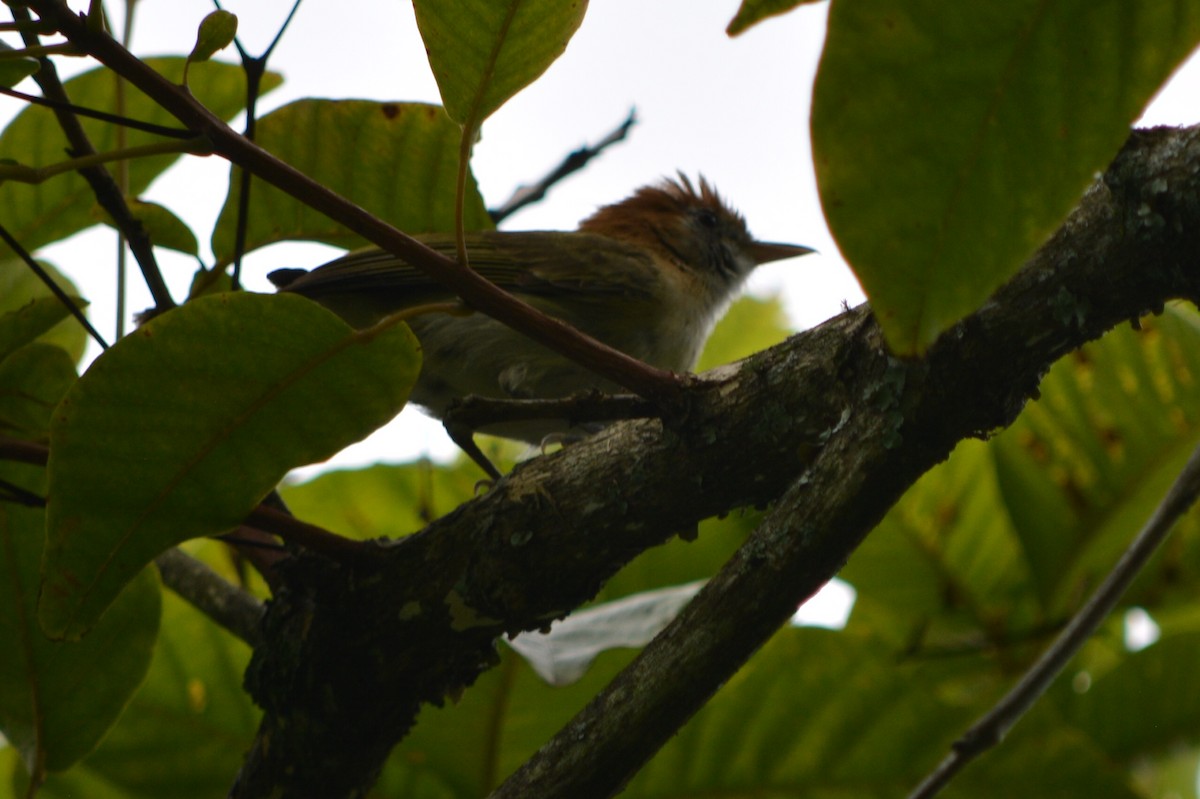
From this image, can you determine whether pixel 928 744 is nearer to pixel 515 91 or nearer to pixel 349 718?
pixel 349 718

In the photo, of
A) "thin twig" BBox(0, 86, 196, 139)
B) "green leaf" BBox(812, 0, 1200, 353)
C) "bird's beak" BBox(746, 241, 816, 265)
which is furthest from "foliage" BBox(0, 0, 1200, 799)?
"bird's beak" BBox(746, 241, 816, 265)

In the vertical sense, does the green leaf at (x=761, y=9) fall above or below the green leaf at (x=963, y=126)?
above

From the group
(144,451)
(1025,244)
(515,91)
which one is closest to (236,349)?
(144,451)

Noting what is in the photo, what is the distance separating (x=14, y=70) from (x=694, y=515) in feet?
3.85

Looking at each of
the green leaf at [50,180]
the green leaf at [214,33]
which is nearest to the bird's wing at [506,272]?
the green leaf at [50,180]

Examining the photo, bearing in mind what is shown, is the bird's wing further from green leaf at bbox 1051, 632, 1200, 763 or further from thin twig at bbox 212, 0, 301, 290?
green leaf at bbox 1051, 632, 1200, 763

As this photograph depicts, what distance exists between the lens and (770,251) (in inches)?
212

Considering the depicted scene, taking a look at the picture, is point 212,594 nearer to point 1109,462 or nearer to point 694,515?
point 694,515

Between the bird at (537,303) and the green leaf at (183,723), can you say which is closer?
the green leaf at (183,723)

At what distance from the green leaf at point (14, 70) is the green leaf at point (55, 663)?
970 mm

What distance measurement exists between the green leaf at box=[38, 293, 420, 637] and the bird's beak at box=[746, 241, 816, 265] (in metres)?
3.98

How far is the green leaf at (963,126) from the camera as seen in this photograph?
878 millimetres

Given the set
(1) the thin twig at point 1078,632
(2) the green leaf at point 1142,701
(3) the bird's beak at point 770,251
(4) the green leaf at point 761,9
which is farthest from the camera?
(3) the bird's beak at point 770,251

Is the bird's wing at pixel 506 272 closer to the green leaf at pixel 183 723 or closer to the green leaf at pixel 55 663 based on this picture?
the green leaf at pixel 183 723
